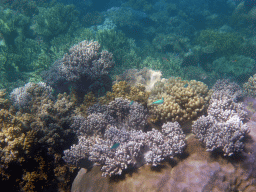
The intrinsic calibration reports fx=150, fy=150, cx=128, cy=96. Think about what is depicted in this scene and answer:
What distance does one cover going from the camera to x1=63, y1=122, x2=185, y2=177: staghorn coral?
3.21 m

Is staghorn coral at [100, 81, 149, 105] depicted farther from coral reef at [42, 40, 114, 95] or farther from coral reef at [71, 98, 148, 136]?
coral reef at [42, 40, 114, 95]

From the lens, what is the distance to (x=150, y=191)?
2955mm

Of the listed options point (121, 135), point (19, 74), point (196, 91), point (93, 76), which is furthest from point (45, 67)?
point (196, 91)

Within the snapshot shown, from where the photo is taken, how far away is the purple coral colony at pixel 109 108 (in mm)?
3436

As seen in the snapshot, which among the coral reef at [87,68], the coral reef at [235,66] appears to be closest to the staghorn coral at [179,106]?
the coral reef at [87,68]

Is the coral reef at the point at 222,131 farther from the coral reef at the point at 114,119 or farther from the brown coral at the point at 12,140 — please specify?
the brown coral at the point at 12,140

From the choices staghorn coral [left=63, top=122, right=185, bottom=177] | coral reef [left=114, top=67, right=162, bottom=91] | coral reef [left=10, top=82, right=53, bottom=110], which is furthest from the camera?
coral reef [left=114, top=67, right=162, bottom=91]

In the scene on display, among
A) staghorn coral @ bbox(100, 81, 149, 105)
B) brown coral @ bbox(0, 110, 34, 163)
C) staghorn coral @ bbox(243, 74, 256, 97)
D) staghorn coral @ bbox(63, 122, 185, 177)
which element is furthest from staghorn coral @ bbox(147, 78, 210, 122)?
staghorn coral @ bbox(243, 74, 256, 97)

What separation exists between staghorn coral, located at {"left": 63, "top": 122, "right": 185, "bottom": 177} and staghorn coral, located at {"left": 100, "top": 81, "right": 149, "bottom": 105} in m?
1.45

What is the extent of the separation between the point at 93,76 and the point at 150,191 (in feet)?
14.7

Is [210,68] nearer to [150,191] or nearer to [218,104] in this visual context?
[218,104]

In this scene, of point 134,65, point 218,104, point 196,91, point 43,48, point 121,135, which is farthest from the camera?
point 43,48

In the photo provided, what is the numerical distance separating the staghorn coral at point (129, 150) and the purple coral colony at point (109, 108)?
2 centimetres

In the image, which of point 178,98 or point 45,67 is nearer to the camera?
point 178,98
